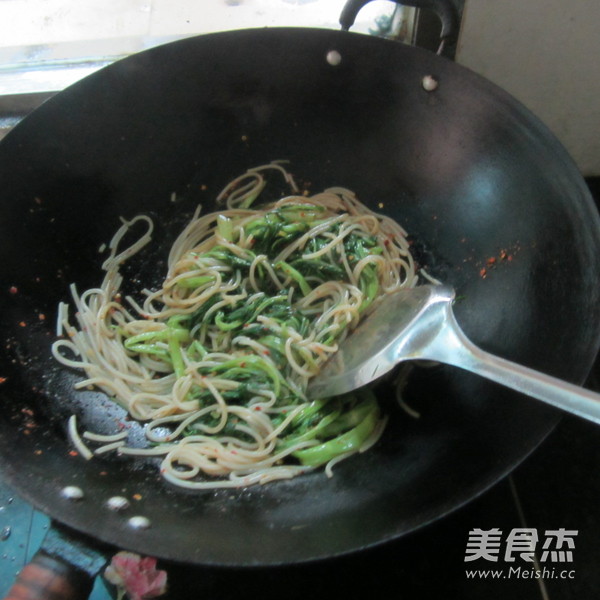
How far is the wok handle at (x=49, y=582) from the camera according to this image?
1329 mm

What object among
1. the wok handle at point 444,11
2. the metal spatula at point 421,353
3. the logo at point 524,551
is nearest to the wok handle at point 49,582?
the metal spatula at point 421,353

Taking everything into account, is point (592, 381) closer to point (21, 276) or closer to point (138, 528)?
point (138, 528)

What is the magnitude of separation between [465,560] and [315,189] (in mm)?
1551

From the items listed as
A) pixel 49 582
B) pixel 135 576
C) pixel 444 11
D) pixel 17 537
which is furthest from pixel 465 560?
pixel 444 11

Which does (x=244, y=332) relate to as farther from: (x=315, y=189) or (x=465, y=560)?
(x=465, y=560)

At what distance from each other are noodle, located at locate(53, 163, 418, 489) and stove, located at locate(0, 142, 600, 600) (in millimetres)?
332

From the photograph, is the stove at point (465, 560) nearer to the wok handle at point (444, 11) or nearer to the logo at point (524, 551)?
the logo at point (524, 551)

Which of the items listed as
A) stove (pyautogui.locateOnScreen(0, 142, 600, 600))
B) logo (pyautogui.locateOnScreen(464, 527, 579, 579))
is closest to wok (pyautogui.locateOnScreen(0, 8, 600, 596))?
stove (pyautogui.locateOnScreen(0, 142, 600, 600))

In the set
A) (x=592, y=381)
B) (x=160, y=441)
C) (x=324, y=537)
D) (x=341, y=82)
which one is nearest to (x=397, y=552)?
(x=324, y=537)

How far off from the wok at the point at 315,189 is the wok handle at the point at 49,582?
4.0 inches

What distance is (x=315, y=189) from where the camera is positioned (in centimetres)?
255

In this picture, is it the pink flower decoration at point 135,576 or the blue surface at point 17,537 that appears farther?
the blue surface at point 17,537

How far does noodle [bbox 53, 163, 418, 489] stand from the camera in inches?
74.5

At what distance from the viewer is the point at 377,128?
7.78ft
